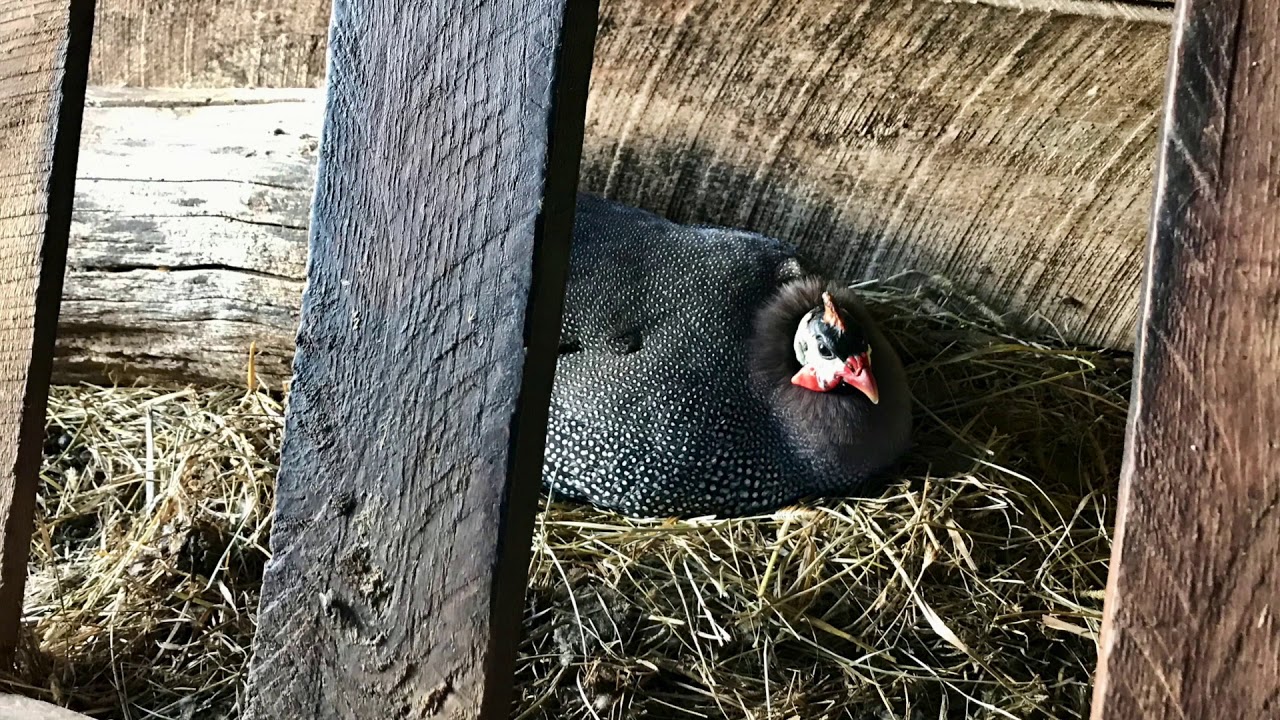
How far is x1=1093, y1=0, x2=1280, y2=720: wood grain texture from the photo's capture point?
67 cm

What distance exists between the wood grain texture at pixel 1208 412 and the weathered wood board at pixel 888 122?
3.49 ft

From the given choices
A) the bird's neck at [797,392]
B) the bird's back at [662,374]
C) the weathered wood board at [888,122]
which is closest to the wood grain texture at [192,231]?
the weathered wood board at [888,122]

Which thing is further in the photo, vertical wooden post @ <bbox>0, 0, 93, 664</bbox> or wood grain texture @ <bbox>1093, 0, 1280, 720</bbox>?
vertical wooden post @ <bbox>0, 0, 93, 664</bbox>

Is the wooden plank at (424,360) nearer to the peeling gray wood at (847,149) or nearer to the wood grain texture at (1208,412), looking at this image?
the wood grain texture at (1208,412)

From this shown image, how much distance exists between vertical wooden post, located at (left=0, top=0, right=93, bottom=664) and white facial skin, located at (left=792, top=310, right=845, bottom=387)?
1.21 meters

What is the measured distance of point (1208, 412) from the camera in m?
0.69

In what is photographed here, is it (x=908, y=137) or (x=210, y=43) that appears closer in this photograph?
(x=908, y=137)

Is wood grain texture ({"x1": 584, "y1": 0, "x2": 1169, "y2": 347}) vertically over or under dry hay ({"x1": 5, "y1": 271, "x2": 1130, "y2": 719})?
over

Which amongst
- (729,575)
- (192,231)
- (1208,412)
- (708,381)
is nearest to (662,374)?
(708,381)

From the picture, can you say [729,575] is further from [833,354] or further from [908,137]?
[908,137]

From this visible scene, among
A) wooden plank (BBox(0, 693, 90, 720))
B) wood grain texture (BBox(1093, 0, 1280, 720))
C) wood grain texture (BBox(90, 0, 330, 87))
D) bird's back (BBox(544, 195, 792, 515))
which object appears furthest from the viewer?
wood grain texture (BBox(90, 0, 330, 87))

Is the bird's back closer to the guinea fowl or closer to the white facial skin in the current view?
the guinea fowl

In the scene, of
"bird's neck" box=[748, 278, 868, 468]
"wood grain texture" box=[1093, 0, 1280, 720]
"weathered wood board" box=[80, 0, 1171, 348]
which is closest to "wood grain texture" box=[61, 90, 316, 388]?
"weathered wood board" box=[80, 0, 1171, 348]

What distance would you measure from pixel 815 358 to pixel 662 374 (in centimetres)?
29
